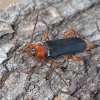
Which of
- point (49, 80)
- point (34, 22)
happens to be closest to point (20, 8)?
point (34, 22)

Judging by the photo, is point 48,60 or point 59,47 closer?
point 48,60

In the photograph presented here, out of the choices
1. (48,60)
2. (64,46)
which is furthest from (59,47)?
(48,60)

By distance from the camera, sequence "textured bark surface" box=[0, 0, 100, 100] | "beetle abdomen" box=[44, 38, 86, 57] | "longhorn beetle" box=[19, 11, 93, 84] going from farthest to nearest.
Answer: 1. "beetle abdomen" box=[44, 38, 86, 57]
2. "longhorn beetle" box=[19, 11, 93, 84]
3. "textured bark surface" box=[0, 0, 100, 100]

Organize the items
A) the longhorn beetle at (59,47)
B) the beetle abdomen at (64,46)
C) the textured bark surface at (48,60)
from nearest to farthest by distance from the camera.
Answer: the textured bark surface at (48,60) → the longhorn beetle at (59,47) → the beetle abdomen at (64,46)

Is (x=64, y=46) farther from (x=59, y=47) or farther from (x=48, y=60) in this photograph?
(x=48, y=60)

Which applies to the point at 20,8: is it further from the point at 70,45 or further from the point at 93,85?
the point at 93,85
